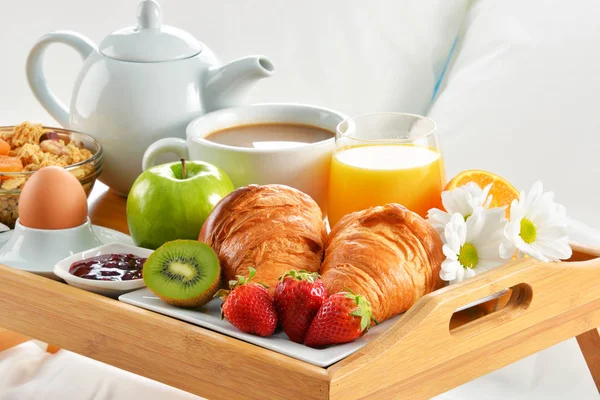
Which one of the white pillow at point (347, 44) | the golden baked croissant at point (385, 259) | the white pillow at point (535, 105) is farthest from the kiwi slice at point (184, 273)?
the white pillow at point (347, 44)

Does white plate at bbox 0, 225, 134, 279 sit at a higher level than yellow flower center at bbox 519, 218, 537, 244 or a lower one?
lower

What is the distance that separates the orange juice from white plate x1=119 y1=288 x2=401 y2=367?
236mm

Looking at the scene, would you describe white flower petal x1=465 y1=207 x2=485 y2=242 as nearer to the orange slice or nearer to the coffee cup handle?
the orange slice

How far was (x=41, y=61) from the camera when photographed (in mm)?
1318

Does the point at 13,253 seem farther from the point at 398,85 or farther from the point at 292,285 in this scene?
the point at 398,85

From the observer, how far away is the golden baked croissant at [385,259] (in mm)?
815

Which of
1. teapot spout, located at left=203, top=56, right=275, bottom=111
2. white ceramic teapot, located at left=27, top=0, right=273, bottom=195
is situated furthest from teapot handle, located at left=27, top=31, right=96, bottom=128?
teapot spout, located at left=203, top=56, right=275, bottom=111

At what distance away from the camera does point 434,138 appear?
107 cm

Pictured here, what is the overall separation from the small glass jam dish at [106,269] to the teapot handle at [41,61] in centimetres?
44

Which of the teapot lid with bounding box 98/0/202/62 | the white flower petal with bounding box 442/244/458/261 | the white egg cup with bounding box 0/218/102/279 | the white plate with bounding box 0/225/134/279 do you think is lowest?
the white plate with bounding box 0/225/134/279

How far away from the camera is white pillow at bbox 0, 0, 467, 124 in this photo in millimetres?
1862

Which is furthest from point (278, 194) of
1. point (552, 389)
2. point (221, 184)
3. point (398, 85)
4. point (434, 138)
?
point (398, 85)

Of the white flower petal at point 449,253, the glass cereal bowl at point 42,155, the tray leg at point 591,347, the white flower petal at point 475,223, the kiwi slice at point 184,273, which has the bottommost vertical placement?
the tray leg at point 591,347

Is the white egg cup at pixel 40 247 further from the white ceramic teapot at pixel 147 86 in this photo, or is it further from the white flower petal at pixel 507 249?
the white flower petal at pixel 507 249
